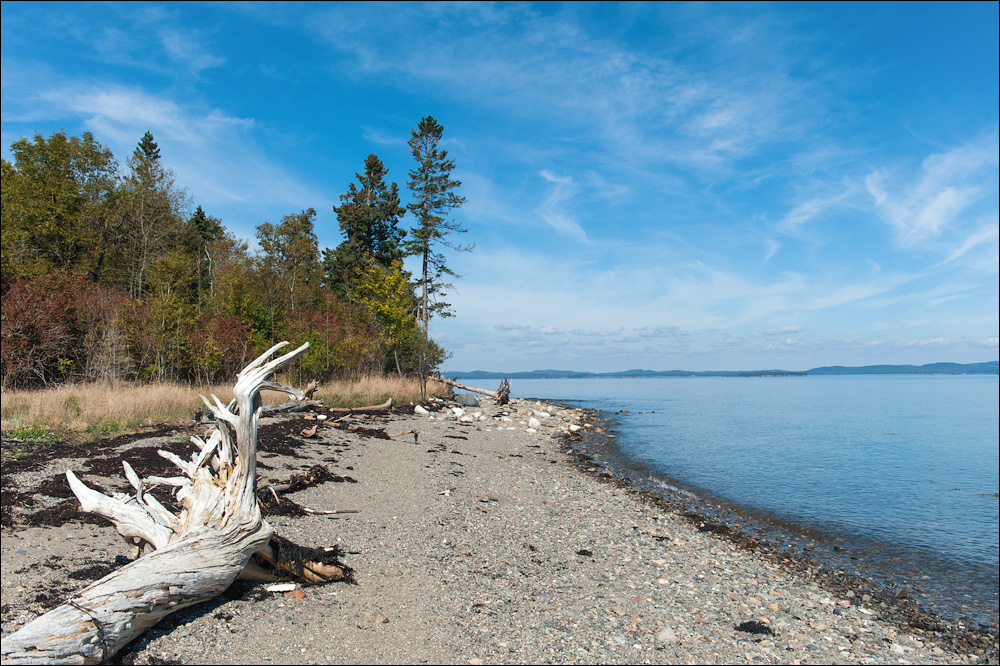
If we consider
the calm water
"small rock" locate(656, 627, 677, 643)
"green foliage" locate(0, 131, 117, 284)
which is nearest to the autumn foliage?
"green foliage" locate(0, 131, 117, 284)

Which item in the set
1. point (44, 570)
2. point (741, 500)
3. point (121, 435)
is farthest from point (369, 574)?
point (741, 500)

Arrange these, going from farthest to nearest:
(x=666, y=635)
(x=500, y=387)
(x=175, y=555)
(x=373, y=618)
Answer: (x=500, y=387) → (x=666, y=635) → (x=373, y=618) → (x=175, y=555)

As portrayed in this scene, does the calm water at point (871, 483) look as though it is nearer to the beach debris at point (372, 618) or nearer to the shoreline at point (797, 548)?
the shoreline at point (797, 548)

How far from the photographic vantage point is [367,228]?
1528 inches

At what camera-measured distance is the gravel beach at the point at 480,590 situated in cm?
448

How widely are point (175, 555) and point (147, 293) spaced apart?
2321 centimetres

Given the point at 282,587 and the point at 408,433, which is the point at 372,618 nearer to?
the point at 282,587

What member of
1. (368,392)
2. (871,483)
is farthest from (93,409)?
(871,483)

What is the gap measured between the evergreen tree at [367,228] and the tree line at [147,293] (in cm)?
530

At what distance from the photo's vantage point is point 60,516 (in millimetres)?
6352

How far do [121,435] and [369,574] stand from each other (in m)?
8.48

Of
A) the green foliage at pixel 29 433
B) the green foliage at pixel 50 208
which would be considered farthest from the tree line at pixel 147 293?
the green foliage at pixel 29 433

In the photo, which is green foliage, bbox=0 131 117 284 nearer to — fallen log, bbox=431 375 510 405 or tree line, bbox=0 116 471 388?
tree line, bbox=0 116 471 388

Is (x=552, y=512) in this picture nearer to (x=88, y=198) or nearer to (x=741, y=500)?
(x=741, y=500)
